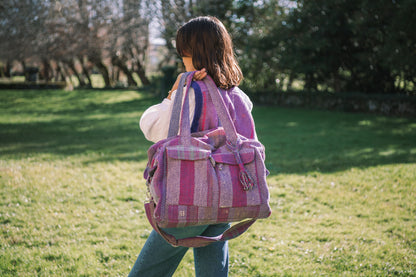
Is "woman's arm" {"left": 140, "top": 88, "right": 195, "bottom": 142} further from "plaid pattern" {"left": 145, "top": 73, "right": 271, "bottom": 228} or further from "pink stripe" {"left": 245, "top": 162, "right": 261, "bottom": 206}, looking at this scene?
"pink stripe" {"left": 245, "top": 162, "right": 261, "bottom": 206}

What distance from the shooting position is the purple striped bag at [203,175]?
156cm

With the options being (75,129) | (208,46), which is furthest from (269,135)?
(208,46)

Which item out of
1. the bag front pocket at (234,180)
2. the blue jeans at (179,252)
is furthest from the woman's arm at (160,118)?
the blue jeans at (179,252)

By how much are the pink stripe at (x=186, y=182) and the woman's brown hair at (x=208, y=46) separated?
0.46 metres

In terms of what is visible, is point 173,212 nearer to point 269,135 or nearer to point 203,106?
point 203,106

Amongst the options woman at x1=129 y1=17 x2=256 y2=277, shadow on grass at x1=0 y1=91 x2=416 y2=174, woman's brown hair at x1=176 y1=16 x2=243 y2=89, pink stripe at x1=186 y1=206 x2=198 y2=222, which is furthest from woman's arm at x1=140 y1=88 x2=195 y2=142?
shadow on grass at x1=0 y1=91 x2=416 y2=174

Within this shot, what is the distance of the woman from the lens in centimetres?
170

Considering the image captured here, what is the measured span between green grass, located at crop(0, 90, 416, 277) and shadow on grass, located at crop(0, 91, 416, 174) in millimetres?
50

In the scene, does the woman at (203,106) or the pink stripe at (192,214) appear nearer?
the pink stripe at (192,214)

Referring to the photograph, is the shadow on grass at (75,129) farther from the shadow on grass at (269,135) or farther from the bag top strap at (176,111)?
the bag top strap at (176,111)

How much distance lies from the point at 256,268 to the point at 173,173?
A: 2073 millimetres

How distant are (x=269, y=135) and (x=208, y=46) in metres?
8.08

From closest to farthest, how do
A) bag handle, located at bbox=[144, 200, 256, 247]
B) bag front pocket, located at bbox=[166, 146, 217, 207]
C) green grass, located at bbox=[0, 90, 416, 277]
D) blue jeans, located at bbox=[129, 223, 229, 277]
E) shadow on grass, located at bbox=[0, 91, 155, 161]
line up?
1. bag front pocket, located at bbox=[166, 146, 217, 207]
2. bag handle, located at bbox=[144, 200, 256, 247]
3. blue jeans, located at bbox=[129, 223, 229, 277]
4. green grass, located at bbox=[0, 90, 416, 277]
5. shadow on grass, located at bbox=[0, 91, 155, 161]

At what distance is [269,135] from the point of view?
9.65 meters
